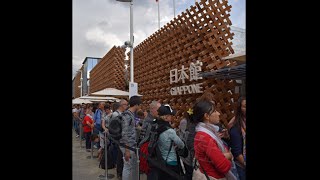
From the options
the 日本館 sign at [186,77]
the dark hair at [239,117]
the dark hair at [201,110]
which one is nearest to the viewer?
the dark hair at [201,110]

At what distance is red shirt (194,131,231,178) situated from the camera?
1706mm

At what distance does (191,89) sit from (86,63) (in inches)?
840

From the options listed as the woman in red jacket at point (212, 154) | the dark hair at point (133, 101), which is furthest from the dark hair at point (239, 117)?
the dark hair at point (133, 101)

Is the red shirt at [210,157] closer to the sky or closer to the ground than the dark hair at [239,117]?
closer to the ground

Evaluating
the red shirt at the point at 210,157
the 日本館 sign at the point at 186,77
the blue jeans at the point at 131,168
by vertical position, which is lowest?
the blue jeans at the point at 131,168

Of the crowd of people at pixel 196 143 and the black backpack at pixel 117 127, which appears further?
the black backpack at pixel 117 127

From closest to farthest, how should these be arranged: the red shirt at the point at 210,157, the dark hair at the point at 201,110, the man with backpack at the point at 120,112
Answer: the red shirt at the point at 210,157 → the dark hair at the point at 201,110 → the man with backpack at the point at 120,112

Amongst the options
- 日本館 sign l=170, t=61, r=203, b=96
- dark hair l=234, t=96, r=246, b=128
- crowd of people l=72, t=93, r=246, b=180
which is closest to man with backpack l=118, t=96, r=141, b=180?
crowd of people l=72, t=93, r=246, b=180

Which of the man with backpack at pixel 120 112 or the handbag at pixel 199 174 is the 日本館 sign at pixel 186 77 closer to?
the man with backpack at pixel 120 112

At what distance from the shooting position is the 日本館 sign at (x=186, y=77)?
220 inches

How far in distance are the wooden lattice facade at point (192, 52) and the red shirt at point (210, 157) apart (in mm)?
3175

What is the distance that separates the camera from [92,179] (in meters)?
4.39
